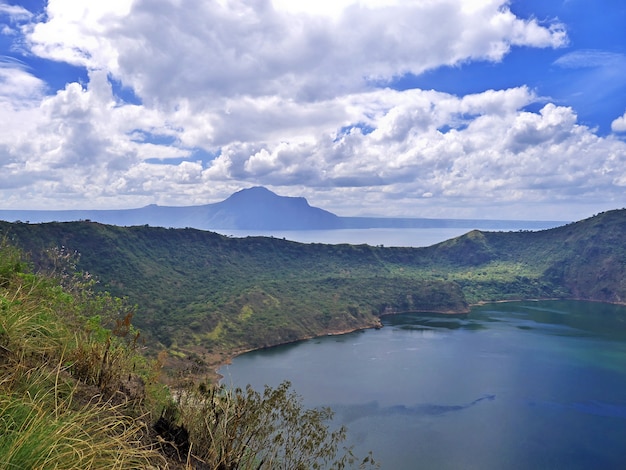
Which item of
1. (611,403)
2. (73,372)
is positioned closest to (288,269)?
(611,403)

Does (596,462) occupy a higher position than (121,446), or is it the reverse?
(121,446)

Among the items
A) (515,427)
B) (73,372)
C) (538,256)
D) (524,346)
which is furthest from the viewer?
(538,256)

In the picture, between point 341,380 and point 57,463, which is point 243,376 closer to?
point 341,380

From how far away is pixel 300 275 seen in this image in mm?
93875

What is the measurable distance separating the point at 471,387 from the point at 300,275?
55.1 m

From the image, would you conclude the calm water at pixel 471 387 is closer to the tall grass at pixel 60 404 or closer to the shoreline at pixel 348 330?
the shoreline at pixel 348 330

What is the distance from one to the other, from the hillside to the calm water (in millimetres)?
6188

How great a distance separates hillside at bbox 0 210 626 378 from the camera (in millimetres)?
58375

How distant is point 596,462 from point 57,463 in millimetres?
33989

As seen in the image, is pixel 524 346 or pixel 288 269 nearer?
pixel 524 346

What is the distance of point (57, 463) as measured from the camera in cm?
260

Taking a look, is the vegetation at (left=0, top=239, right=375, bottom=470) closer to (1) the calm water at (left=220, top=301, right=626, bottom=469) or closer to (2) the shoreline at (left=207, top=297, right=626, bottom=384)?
(1) the calm water at (left=220, top=301, right=626, bottom=469)

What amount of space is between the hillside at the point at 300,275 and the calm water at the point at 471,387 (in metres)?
6.19

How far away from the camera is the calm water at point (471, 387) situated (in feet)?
93.8
